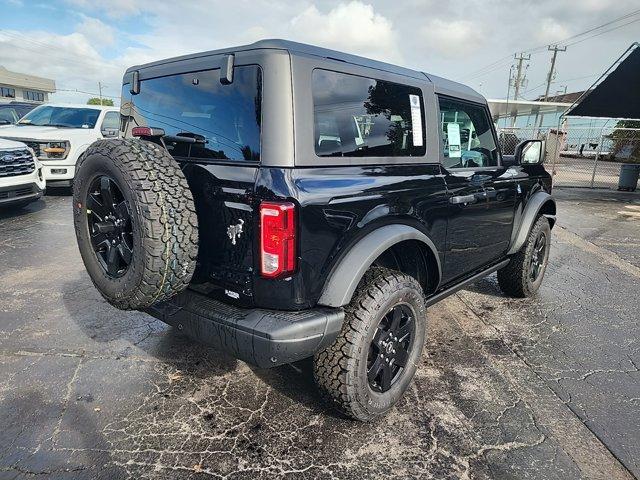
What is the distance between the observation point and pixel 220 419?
2521 mm

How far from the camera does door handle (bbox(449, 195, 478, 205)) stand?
297 centimetres

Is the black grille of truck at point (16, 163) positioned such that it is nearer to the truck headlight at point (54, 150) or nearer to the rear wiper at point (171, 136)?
the truck headlight at point (54, 150)

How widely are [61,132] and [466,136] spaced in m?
8.61

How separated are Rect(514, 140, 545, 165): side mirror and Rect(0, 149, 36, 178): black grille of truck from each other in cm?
717

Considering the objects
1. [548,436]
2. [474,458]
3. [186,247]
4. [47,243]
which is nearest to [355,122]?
[186,247]

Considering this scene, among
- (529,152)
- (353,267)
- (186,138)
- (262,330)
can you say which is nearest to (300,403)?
(262,330)

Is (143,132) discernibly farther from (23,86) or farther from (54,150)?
(23,86)

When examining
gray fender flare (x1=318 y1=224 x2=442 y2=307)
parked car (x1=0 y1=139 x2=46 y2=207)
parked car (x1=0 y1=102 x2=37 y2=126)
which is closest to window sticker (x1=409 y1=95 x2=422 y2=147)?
gray fender flare (x1=318 y1=224 x2=442 y2=307)

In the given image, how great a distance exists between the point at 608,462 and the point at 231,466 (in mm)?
1928

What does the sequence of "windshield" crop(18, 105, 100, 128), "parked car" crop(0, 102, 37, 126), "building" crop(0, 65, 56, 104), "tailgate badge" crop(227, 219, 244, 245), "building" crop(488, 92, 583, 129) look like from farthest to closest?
"building" crop(0, 65, 56, 104) → "building" crop(488, 92, 583, 129) → "parked car" crop(0, 102, 37, 126) → "windshield" crop(18, 105, 100, 128) → "tailgate badge" crop(227, 219, 244, 245)

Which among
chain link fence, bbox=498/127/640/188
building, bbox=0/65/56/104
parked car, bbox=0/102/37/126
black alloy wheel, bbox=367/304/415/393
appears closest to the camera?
black alloy wheel, bbox=367/304/415/393

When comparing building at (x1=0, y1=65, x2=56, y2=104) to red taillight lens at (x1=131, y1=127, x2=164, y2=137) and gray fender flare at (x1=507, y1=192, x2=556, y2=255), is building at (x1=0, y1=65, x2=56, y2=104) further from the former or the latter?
gray fender flare at (x1=507, y1=192, x2=556, y2=255)

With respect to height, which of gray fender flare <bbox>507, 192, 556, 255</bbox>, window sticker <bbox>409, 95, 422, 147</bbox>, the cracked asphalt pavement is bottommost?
the cracked asphalt pavement

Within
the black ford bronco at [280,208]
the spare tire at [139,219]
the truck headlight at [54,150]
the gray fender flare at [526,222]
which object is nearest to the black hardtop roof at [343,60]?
the black ford bronco at [280,208]
